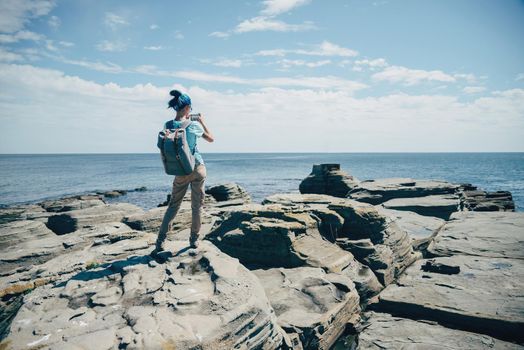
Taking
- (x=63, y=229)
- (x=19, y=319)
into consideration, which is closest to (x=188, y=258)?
(x=19, y=319)

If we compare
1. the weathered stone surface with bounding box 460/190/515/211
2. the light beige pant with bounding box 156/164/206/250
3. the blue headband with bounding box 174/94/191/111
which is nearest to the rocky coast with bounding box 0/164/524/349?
the light beige pant with bounding box 156/164/206/250

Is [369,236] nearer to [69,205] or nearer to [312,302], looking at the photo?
[312,302]

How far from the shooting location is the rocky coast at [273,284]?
10.9 feet

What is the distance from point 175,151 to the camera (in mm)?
4191

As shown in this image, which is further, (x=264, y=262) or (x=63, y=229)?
(x=63, y=229)

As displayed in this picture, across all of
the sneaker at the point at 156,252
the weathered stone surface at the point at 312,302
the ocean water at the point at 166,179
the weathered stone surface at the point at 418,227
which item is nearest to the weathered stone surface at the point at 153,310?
the sneaker at the point at 156,252

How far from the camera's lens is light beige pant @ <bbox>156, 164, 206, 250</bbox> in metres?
4.70

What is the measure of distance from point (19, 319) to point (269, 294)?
3440mm

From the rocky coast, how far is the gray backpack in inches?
54.5

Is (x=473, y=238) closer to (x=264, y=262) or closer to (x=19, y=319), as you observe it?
(x=264, y=262)

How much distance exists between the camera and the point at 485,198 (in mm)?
19516

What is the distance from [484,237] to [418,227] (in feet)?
6.87

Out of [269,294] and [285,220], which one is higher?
[285,220]

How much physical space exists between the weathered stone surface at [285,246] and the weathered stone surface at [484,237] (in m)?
3.10
